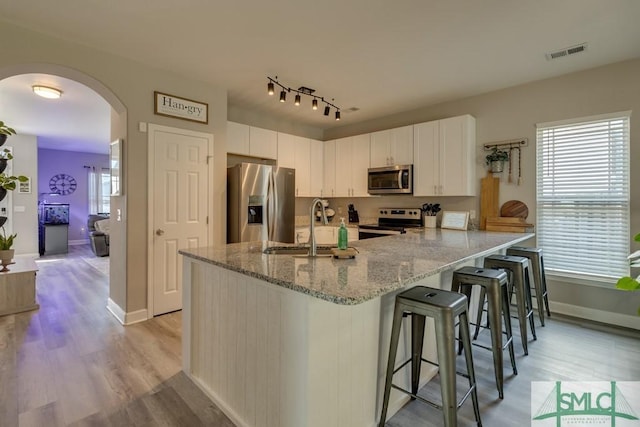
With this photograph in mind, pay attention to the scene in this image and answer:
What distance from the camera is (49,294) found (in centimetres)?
400

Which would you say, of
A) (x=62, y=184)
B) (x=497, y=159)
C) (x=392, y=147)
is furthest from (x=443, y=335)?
(x=62, y=184)

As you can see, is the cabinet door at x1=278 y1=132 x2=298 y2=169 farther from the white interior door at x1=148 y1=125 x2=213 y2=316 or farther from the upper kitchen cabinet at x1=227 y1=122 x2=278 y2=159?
the white interior door at x1=148 y1=125 x2=213 y2=316

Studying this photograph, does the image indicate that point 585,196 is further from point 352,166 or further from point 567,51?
point 352,166

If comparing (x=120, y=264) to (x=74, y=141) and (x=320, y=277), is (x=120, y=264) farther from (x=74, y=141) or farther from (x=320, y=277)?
(x=74, y=141)

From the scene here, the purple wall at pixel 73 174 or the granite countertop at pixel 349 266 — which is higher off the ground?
the purple wall at pixel 73 174

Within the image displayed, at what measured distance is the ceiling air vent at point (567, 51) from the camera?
8.93 ft

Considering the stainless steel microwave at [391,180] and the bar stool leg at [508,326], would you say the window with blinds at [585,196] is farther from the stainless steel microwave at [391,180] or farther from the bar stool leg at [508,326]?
the bar stool leg at [508,326]

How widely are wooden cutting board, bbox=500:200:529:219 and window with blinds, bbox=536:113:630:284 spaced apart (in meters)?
0.13

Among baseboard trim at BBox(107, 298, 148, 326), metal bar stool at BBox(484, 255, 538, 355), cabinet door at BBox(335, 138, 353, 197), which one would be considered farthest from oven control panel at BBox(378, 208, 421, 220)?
baseboard trim at BBox(107, 298, 148, 326)

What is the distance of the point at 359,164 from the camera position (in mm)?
4922

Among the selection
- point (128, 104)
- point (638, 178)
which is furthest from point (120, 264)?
point (638, 178)

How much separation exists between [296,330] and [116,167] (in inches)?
117

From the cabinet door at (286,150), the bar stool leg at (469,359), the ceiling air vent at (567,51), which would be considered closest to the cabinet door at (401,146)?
the cabinet door at (286,150)

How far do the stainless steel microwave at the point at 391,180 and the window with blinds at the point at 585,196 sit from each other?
4.88 feet
